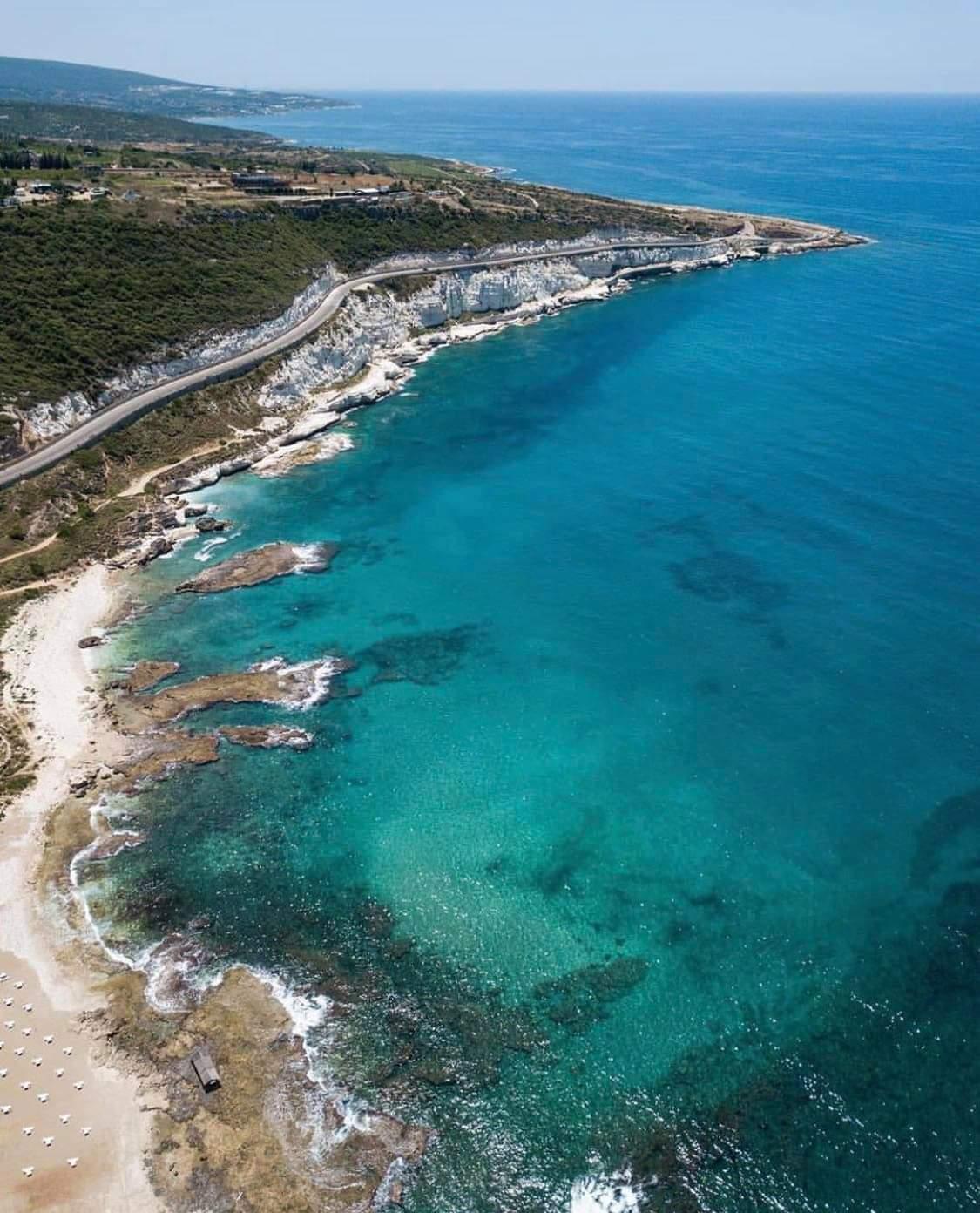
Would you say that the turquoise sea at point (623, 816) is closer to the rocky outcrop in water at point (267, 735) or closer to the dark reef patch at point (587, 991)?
the dark reef patch at point (587, 991)

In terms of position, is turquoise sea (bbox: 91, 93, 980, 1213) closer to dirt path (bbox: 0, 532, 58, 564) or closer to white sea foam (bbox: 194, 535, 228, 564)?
white sea foam (bbox: 194, 535, 228, 564)

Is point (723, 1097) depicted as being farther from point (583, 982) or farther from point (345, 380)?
point (345, 380)

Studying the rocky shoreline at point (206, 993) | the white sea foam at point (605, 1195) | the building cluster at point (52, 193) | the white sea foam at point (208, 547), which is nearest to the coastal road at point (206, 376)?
the rocky shoreline at point (206, 993)

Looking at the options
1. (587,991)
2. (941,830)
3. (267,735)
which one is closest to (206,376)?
(267,735)

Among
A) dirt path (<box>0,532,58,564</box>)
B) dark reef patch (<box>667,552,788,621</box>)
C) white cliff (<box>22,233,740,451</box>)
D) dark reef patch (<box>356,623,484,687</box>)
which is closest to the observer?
dark reef patch (<box>356,623,484,687</box>)

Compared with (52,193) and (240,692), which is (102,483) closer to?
(240,692)

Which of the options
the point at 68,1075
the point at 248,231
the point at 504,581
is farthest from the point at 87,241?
the point at 68,1075

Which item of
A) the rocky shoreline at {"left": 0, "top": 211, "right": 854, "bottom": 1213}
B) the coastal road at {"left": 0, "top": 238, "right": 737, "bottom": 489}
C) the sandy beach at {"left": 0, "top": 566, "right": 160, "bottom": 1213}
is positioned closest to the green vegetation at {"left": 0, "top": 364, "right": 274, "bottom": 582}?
the coastal road at {"left": 0, "top": 238, "right": 737, "bottom": 489}
